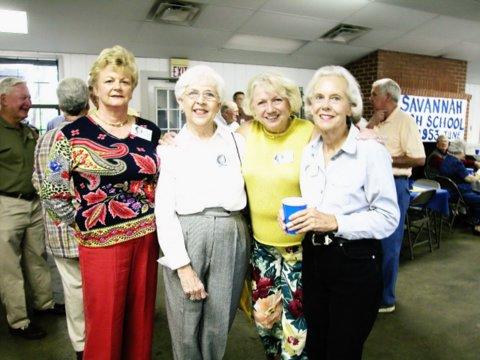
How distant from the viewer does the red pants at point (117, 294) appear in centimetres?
171

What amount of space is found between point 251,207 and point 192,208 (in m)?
0.30

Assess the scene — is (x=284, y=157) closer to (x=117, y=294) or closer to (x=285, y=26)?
(x=117, y=294)

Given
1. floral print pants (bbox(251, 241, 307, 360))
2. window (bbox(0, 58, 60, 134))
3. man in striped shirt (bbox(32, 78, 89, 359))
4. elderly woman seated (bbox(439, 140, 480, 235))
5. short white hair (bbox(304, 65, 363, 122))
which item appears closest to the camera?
short white hair (bbox(304, 65, 363, 122))

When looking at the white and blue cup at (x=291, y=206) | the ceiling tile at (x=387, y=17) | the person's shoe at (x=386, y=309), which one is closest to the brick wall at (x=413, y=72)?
the ceiling tile at (x=387, y=17)

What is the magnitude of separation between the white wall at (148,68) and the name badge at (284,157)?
13.2ft

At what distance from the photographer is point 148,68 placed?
6809mm

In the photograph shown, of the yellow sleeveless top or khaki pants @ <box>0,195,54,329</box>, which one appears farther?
khaki pants @ <box>0,195,54,329</box>

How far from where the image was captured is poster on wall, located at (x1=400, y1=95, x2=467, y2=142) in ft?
24.4

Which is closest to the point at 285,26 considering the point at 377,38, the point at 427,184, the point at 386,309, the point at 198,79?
the point at 377,38

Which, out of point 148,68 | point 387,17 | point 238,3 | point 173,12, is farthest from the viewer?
point 148,68

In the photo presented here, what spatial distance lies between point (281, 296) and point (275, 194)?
0.52 meters

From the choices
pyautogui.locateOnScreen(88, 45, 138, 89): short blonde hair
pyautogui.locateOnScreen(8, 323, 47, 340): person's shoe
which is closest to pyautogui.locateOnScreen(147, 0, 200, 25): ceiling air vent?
pyautogui.locateOnScreen(88, 45, 138, 89): short blonde hair

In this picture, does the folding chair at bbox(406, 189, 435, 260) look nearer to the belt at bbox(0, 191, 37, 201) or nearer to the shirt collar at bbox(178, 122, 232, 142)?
the shirt collar at bbox(178, 122, 232, 142)

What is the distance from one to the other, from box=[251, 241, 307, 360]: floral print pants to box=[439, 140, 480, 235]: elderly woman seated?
4845 millimetres
